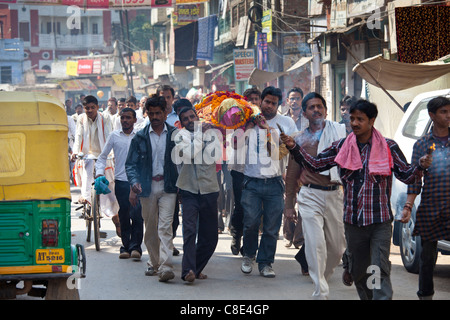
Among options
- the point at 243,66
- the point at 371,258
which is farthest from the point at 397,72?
the point at 243,66

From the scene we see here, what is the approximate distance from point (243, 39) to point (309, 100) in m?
24.5

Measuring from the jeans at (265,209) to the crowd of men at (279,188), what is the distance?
0.04ft

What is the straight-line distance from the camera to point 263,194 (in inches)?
341

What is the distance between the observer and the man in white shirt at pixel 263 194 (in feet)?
28.2

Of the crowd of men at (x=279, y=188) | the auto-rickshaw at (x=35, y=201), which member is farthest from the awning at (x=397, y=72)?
the auto-rickshaw at (x=35, y=201)

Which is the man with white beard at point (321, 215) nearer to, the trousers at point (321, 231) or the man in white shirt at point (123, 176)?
the trousers at point (321, 231)

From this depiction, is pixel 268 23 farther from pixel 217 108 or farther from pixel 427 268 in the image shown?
pixel 427 268

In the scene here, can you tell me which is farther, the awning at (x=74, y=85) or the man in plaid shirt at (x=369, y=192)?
the awning at (x=74, y=85)

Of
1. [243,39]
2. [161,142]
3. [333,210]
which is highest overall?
[243,39]

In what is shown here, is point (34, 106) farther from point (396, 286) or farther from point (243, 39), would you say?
point (243, 39)

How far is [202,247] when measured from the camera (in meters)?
8.44

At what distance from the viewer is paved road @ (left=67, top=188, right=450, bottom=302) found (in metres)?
7.51
